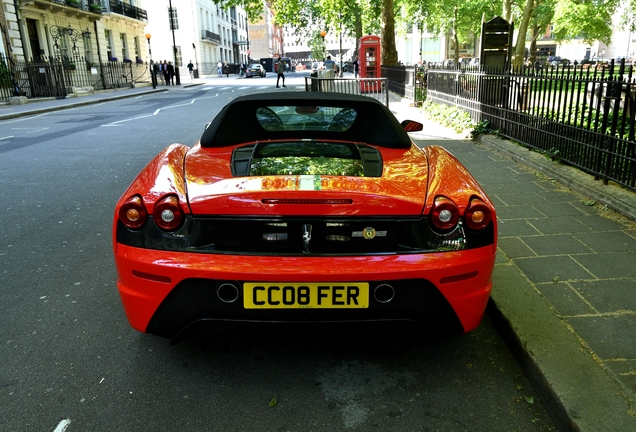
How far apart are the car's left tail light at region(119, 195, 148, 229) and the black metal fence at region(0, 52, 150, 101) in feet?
80.4

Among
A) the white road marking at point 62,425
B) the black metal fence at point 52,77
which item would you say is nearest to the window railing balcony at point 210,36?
the black metal fence at point 52,77

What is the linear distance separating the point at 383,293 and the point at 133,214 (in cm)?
120

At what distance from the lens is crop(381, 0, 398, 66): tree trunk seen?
25.1 meters

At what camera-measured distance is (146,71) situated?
4181 cm

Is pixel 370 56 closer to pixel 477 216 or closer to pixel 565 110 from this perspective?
pixel 565 110

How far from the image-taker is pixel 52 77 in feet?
84.3

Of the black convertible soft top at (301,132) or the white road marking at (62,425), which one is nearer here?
the white road marking at (62,425)

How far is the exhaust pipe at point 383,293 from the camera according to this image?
7.50ft

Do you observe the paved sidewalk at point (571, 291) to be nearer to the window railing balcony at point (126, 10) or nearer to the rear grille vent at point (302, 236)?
the rear grille vent at point (302, 236)

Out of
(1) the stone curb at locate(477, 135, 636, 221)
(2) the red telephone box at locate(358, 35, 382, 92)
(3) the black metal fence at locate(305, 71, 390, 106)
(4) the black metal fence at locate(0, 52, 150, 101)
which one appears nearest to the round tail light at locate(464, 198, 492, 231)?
(1) the stone curb at locate(477, 135, 636, 221)

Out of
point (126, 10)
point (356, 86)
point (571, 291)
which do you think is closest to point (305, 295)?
point (571, 291)

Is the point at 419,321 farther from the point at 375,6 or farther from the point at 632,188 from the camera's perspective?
the point at 375,6

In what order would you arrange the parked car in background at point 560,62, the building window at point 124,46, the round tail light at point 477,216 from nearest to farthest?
the round tail light at point 477,216
the parked car in background at point 560,62
the building window at point 124,46

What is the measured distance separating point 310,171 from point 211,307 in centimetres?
83
